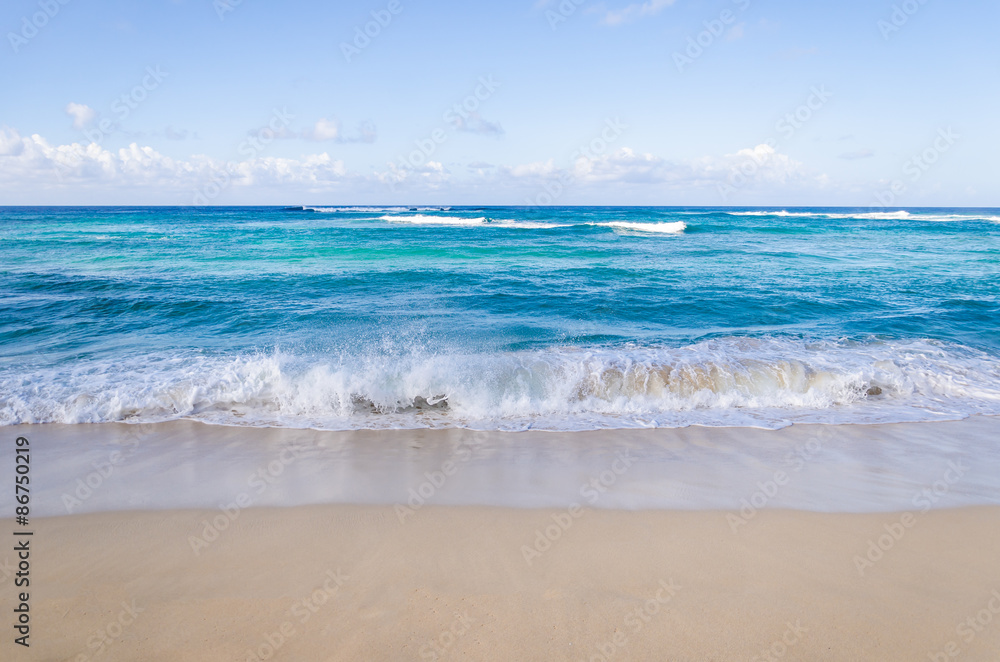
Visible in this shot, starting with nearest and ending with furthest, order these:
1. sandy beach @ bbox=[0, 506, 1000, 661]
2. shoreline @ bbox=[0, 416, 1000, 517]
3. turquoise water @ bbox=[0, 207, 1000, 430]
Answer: sandy beach @ bbox=[0, 506, 1000, 661]
shoreline @ bbox=[0, 416, 1000, 517]
turquoise water @ bbox=[0, 207, 1000, 430]

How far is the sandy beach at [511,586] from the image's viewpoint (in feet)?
9.06

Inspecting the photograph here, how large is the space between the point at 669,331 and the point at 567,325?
2052 mm

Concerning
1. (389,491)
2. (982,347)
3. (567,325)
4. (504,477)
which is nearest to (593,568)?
(504,477)

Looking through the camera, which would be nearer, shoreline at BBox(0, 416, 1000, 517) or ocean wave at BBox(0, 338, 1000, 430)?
shoreline at BBox(0, 416, 1000, 517)

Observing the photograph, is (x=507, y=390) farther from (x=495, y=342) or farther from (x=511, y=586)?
(x=511, y=586)

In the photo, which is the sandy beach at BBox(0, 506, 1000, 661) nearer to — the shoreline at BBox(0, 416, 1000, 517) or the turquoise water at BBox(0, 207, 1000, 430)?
the shoreline at BBox(0, 416, 1000, 517)

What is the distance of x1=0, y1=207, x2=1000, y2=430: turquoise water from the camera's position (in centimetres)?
646

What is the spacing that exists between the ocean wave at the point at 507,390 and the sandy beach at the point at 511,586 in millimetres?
2182

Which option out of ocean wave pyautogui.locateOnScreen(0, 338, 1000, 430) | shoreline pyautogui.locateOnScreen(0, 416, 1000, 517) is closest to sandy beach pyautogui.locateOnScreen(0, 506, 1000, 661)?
shoreline pyautogui.locateOnScreen(0, 416, 1000, 517)

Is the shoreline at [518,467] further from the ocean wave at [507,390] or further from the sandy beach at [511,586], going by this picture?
the ocean wave at [507,390]

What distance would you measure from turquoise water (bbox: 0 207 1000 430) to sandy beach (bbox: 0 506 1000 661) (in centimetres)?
221

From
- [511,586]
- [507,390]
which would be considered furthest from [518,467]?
[507,390]

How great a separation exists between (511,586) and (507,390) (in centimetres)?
375

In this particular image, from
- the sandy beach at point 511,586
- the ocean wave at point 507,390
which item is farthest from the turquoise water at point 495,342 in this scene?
the sandy beach at point 511,586
